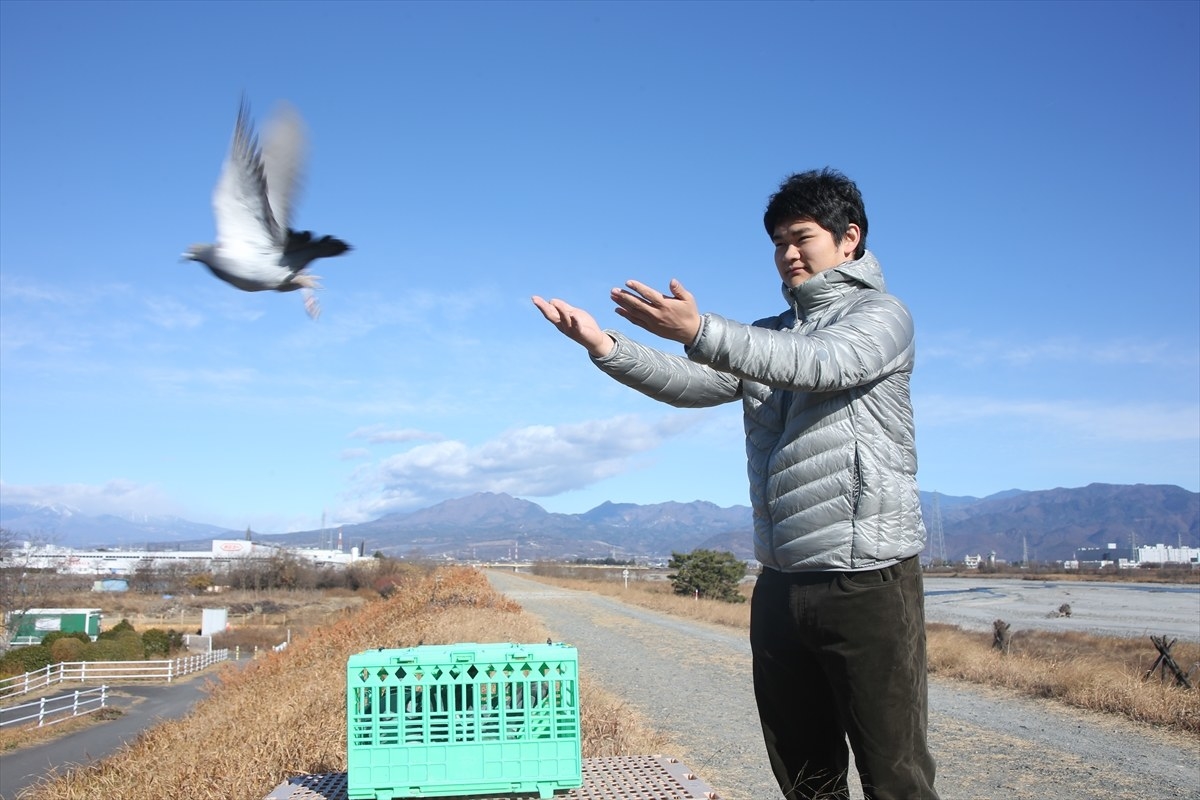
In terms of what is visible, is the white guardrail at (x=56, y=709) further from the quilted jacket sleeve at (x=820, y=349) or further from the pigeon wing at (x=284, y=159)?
the quilted jacket sleeve at (x=820, y=349)

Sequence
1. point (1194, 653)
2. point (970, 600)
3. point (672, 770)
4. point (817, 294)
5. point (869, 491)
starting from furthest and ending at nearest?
point (970, 600), point (1194, 653), point (672, 770), point (817, 294), point (869, 491)

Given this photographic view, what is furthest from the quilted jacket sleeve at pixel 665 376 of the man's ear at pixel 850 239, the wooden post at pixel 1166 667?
the wooden post at pixel 1166 667

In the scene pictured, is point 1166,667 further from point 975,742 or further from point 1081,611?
point 1081,611

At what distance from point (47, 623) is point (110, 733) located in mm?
27104

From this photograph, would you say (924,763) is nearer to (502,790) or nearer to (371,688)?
(502,790)

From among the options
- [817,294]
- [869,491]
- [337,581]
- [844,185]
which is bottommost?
[337,581]

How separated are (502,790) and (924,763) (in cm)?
138

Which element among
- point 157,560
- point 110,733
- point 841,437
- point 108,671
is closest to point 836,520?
point 841,437

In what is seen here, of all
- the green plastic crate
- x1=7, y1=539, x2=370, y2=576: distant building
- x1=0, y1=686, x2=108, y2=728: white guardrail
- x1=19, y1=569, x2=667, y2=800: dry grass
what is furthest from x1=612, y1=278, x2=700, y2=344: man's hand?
x1=7, y1=539, x2=370, y2=576: distant building

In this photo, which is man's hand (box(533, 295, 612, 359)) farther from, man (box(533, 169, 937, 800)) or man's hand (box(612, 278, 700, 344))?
man's hand (box(612, 278, 700, 344))

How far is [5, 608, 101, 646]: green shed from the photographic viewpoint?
166 ft

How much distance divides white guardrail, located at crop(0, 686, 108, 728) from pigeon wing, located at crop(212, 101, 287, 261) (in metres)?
33.4

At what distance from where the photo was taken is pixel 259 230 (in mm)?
2807

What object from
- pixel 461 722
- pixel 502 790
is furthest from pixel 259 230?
pixel 502 790
